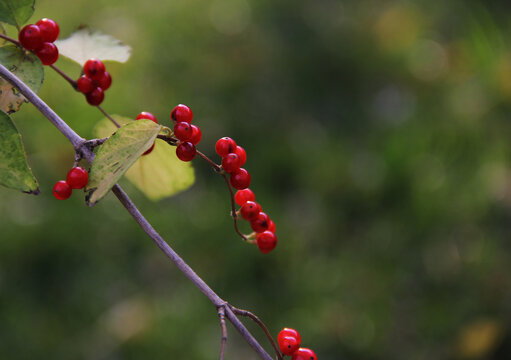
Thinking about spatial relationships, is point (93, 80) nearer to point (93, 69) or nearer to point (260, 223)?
point (93, 69)

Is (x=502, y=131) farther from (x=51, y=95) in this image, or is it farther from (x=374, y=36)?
(x=51, y=95)

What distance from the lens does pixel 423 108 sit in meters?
2.46

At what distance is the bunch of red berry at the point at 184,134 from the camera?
24.0 inches

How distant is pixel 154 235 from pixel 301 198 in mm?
1691

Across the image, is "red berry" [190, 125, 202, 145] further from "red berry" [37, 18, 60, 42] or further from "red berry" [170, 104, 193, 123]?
"red berry" [37, 18, 60, 42]

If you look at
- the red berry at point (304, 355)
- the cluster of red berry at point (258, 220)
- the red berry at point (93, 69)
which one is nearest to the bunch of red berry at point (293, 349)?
the red berry at point (304, 355)

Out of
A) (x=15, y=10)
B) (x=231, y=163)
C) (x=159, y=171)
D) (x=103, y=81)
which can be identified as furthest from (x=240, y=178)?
(x=15, y=10)

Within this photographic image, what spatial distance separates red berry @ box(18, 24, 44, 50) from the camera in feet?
2.20

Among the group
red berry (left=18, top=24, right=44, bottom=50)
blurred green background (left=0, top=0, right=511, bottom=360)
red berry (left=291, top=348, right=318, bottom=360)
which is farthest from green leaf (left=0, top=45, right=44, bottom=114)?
blurred green background (left=0, top=0, right=511, bottom=360)

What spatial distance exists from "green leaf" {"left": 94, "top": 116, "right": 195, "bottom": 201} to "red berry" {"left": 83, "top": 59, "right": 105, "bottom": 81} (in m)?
0.06

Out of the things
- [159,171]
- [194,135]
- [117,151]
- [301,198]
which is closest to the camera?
[117,151]

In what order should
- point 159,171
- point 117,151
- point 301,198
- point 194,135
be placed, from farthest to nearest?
point 301,198, point 159,171, point 194,135, point 117,151

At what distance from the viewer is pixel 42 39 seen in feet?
2.26

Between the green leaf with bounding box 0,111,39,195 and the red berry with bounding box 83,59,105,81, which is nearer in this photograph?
the green leaf with bounding box 0,111,39,195
